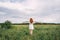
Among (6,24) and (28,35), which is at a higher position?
(6,24)

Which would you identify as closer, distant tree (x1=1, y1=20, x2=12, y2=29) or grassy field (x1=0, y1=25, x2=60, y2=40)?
grassy field (x1=0, y1=25, x2=60, y2=40)

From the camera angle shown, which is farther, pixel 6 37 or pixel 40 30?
pixel 40 30

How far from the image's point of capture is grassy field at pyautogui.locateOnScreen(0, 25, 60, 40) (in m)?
18.0

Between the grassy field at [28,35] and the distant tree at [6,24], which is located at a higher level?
the distant tree at [6,24]

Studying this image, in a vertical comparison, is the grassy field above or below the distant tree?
below

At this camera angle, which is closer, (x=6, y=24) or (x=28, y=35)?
(x=28, y=35)

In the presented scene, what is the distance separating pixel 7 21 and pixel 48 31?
3659 mm

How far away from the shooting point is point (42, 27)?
2139cm

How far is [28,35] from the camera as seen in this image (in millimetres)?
19000

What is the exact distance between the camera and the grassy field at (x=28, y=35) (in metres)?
18.0

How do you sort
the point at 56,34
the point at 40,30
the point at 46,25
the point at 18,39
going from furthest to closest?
1. the point at 46,25
2. the point at 40,30
3. the point at 56,34
4. the point at 18,39

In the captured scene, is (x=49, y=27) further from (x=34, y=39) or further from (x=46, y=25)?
(x=34, y=39)

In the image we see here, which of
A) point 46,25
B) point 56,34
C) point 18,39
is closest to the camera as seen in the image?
point 18,39

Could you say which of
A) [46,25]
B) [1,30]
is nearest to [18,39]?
[1,30]
